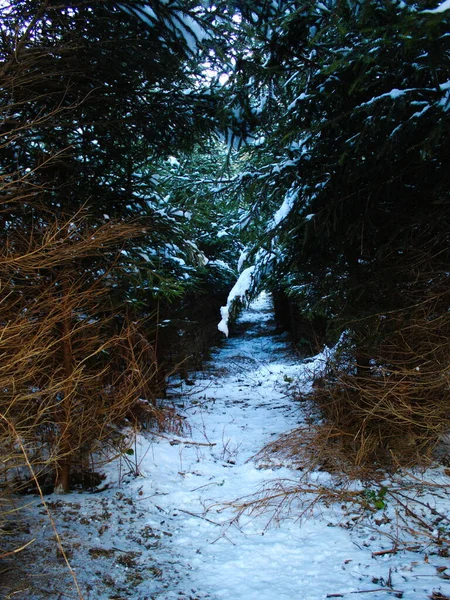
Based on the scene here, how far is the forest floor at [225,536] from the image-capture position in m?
2.98

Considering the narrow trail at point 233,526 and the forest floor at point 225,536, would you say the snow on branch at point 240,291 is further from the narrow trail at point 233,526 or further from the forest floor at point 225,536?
the forest floor at point 225,536

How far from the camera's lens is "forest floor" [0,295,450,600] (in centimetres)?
298

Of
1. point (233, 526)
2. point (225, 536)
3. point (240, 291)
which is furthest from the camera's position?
point (240, 291)

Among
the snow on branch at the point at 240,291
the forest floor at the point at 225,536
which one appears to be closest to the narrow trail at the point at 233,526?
the forest floor at the point at 225,536

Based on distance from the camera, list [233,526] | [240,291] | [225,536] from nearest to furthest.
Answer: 1. [225,536]
2. [233,526]
3. [240,291]

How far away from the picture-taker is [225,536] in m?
3.79

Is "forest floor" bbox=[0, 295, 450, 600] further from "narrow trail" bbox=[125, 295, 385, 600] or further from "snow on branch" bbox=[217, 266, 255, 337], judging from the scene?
"snow on branch" bbox=[217, 266, 255, 337]

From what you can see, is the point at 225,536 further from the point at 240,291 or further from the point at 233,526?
the point at 240,291

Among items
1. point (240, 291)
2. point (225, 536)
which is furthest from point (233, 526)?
point (240, 291)

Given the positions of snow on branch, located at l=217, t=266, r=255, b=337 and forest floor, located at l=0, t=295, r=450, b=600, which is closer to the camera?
forest floor, located at l=0, t=295, r=450, b=600

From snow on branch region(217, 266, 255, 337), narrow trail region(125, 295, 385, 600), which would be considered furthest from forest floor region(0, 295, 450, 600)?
snow on branch region(217, 266, 255, 337)

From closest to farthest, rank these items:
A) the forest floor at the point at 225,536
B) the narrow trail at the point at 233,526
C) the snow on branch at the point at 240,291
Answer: the forest floor at the point at 225,536 < the narrow trail at the point at 233,526 < the snow on branch at the point at 240,291

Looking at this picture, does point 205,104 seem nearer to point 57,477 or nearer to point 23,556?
point 57,477

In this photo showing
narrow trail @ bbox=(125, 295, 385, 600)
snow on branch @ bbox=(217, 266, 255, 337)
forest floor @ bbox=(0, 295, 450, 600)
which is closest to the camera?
forest floor @ bbox=(0, 295, 450, 600)
